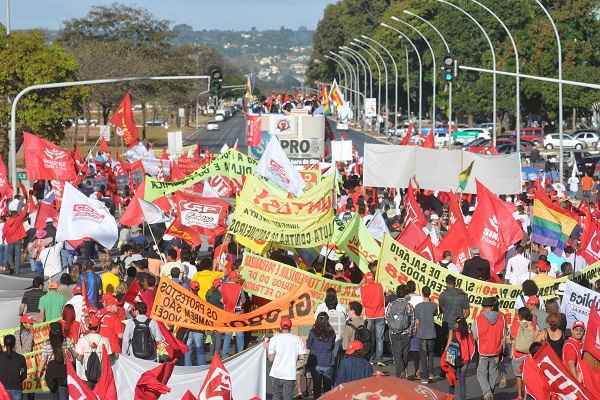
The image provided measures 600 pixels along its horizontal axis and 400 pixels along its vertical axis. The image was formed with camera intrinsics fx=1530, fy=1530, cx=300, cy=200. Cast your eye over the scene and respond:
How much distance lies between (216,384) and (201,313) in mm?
3177

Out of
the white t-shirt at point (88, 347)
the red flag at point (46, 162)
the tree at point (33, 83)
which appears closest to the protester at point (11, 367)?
the white t-shirt at point (88, 347)

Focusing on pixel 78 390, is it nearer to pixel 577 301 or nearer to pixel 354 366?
pixel 354 366

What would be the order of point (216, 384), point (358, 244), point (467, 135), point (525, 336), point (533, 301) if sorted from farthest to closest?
point (467, 135) < point (358, 244) < point (533, 301) < point (525, 336) < point (216, 384)

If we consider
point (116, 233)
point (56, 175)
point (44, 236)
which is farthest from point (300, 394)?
point (56, 175)

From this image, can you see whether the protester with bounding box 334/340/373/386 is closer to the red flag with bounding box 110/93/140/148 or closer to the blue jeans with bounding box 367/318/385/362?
the blue jeans with bounding box 367/318/385/362

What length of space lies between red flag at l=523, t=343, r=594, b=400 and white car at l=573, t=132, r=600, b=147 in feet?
201

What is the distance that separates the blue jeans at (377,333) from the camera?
16.5 meters

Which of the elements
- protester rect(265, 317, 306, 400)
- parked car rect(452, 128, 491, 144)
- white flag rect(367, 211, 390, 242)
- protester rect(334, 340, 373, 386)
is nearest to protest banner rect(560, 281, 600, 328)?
protester rect(334, 340, 373, 386)

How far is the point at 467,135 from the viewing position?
8056cm

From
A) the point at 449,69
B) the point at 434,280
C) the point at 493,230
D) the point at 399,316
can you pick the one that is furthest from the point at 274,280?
the point at 449,69

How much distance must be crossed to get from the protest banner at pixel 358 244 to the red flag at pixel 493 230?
1434 millimetres

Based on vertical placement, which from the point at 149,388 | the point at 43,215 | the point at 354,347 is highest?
the point at 149,388

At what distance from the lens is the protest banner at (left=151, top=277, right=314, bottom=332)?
14.2 meters

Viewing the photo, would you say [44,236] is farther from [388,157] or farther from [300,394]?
[300,394]
